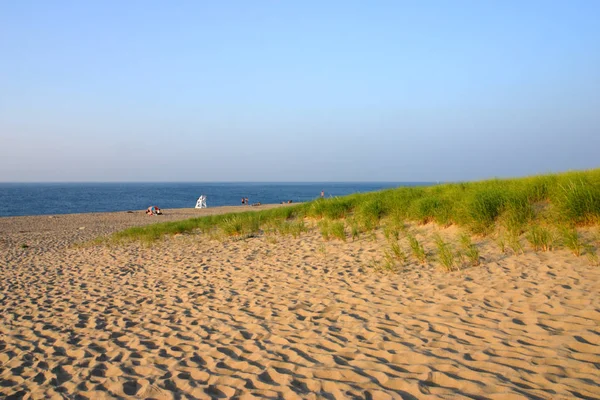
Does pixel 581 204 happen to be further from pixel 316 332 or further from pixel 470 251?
pixel 316 332

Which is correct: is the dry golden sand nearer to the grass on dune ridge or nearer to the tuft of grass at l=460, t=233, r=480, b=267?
the tuft of grass at l=460, t=233, r=480, b=267

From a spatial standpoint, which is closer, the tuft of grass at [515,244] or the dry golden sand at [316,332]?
the dry golden sand at [316,332]

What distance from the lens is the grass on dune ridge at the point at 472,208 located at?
318 inches

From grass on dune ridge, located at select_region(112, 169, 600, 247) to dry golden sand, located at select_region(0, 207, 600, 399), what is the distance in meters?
0.77

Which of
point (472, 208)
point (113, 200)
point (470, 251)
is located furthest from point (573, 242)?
point (113, 200)

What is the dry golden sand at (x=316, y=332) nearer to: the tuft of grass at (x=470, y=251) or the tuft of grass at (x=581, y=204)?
the tuft of grass at (x=470, y=251)

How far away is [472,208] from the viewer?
9234mm

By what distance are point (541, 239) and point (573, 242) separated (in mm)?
530

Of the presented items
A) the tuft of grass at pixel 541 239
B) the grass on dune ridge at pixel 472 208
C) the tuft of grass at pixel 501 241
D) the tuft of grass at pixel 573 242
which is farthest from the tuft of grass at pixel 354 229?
the tuft of grass at pixel 573 242

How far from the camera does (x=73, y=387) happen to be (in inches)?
164

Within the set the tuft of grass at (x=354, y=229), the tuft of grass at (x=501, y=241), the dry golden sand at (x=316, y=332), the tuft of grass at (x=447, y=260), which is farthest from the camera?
the tuft of grass at (x=354, y=229)

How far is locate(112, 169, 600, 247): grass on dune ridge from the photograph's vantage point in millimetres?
8086

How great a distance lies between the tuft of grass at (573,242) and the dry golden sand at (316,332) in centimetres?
14

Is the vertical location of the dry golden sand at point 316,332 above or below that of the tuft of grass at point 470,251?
below
